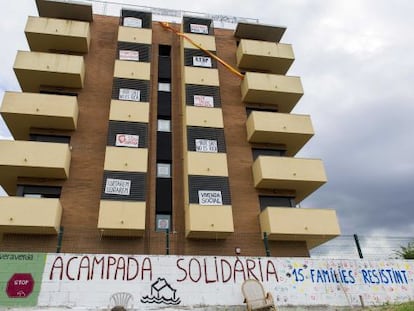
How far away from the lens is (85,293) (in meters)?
11.1

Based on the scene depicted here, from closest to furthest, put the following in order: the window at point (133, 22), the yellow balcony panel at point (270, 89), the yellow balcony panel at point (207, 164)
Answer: the yellow balcony panel at point (207, 164) < the yellow balcony panel at point (270, 89) < the window at point (133, 22)

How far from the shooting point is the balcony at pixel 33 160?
16922 mm

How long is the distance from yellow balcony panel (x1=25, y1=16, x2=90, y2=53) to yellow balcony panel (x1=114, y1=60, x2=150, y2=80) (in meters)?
2.64

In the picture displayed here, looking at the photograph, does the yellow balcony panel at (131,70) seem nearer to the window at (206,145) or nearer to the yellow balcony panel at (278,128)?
the window at (206,145)

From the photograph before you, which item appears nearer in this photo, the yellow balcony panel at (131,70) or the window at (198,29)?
the yellow balcony panel at (131,70)

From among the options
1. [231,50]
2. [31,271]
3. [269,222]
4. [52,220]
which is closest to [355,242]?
[269,222]

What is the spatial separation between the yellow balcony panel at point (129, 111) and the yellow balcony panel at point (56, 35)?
498cm

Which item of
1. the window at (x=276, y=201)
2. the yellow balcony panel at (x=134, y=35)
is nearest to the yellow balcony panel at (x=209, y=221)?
the window at (x=276, y=201)

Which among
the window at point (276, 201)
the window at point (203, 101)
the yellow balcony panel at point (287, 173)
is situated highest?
the window at point (203, 101)

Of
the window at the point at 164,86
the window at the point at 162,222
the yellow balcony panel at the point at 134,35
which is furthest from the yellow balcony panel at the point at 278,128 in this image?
the yellow balcony panel at the point at 134,35

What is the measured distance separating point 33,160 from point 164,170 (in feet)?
21.5

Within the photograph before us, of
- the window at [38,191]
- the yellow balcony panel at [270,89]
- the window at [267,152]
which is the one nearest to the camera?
the window at [38,191]

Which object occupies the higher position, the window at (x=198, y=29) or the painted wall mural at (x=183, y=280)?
the window at (x=198, y=29)

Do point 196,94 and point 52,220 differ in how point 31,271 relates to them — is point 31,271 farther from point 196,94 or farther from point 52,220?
point 196,94
